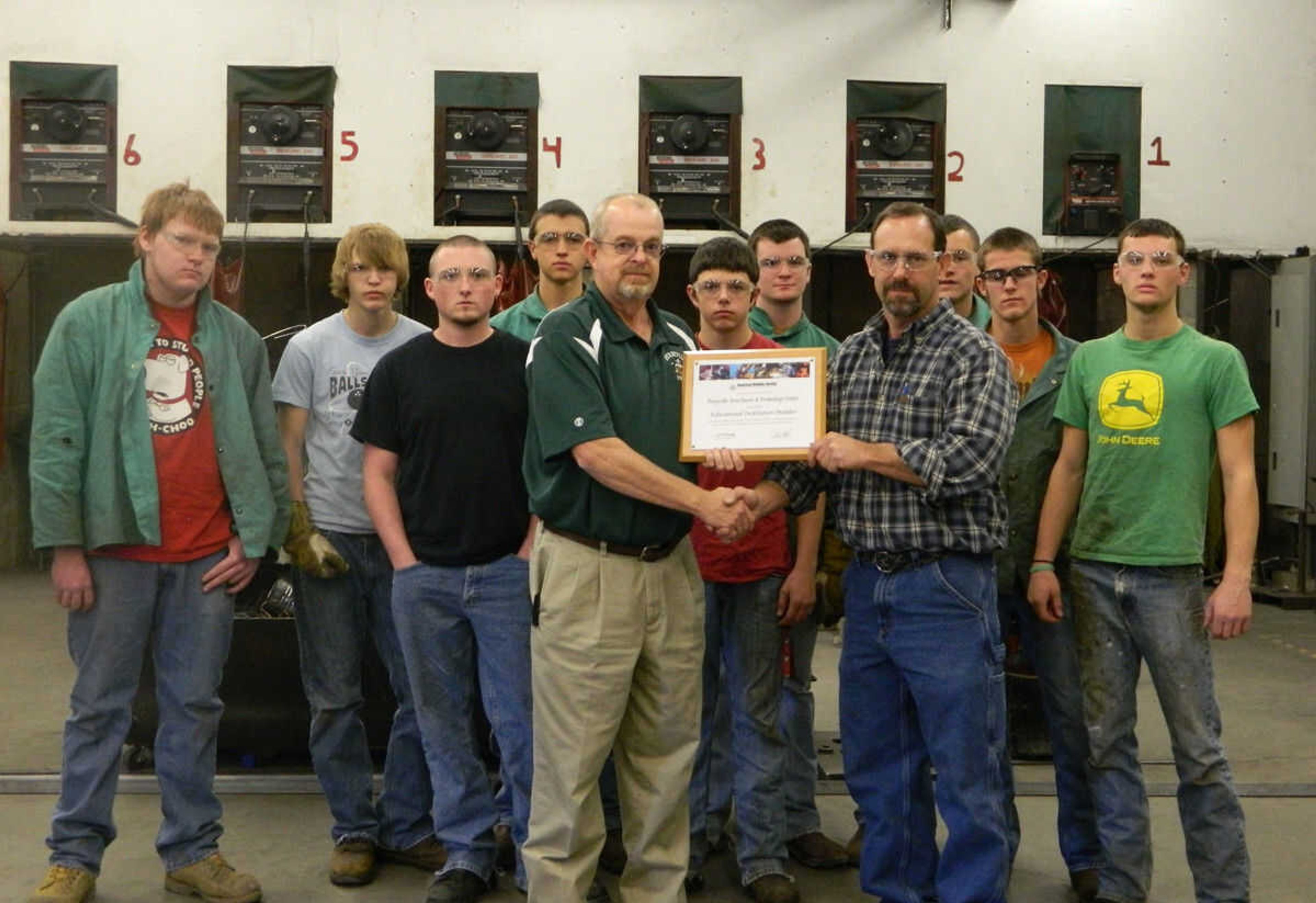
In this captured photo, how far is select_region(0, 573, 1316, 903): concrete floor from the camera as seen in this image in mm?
3992

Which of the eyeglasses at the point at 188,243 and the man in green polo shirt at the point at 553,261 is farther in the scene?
the man in green polo shirt at the point at 553,261

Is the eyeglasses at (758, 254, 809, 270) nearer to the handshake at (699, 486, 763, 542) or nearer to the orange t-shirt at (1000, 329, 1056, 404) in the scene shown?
the orange t-shirt at (1000, 329, 1056, 404)

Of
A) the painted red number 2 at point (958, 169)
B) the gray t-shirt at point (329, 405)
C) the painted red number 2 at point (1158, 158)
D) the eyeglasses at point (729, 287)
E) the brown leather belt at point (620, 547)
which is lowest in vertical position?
the brown leather belt at point (620, 547)

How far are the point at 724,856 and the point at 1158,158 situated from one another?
23.7 feet

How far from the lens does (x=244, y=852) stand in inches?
169

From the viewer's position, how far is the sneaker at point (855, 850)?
13.8 feet

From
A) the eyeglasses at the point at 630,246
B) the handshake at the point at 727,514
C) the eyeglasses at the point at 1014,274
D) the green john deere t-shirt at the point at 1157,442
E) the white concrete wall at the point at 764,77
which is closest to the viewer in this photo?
the handshake at the point at 727,514

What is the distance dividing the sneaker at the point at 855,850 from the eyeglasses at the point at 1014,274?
164 centimetres

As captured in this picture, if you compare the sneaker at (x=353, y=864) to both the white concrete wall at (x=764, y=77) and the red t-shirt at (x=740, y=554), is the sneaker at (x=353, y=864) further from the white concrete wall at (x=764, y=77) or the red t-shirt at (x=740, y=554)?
the white concrete wall at (x=764, y=77)

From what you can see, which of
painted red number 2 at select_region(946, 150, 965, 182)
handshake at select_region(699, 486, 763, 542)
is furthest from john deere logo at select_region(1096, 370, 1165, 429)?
painted red number 2 at select_region(946, 150, 965, 182)

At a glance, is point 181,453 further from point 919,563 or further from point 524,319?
point 919,563

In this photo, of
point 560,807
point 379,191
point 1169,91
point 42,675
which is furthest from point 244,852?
point 1169,91

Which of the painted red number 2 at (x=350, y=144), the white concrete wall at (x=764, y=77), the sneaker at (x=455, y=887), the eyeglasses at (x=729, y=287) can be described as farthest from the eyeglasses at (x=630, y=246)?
the painted red number 2 at (x=350, y=144)

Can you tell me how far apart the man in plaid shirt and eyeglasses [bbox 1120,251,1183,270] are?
1.65 ft
